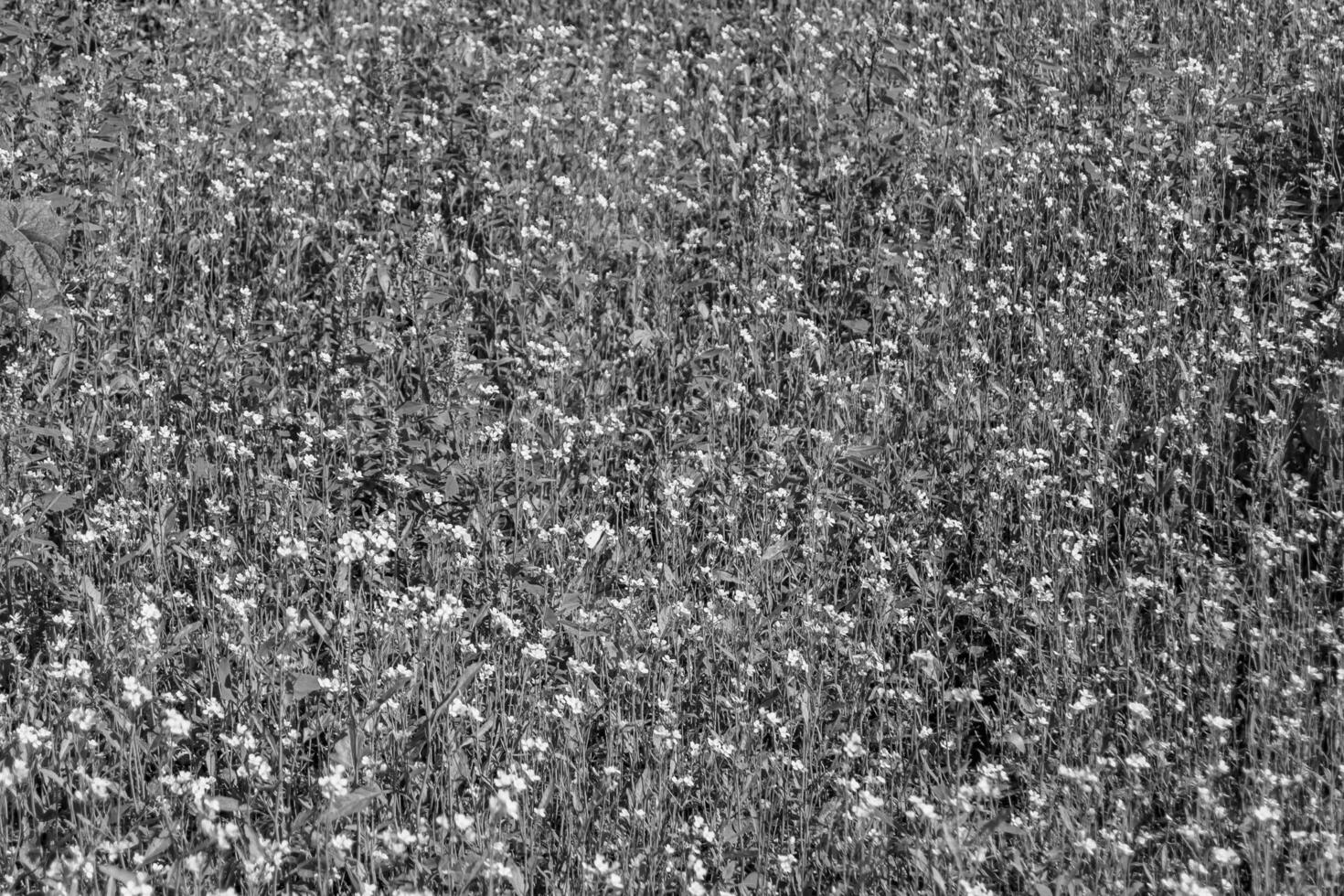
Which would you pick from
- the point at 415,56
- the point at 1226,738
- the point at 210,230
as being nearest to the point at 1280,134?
the point at 1226,738

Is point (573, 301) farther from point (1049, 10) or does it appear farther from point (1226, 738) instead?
point (1049, 10)

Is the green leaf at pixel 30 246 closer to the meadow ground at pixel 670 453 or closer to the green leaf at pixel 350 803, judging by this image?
the meadow ground at pixel 670 453

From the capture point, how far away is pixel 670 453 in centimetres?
532

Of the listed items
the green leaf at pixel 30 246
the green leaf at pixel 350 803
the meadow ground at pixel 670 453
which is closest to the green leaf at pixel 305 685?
the meadow ground at pixel 670 453

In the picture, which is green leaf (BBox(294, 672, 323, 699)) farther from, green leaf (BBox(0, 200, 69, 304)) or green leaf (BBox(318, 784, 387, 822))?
green leaf (BBox(0, 200, 69, 304))

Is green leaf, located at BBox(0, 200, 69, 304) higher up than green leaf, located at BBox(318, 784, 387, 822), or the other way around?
green leaf, located at BBox(0, 200, 69, 304)

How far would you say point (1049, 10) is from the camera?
8172 mm

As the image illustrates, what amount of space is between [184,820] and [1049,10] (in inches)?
270

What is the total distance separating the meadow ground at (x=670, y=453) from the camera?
12.2ft

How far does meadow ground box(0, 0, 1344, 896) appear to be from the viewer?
3.71 meters

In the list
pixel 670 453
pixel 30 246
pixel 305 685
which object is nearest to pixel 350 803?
pixel 305 685

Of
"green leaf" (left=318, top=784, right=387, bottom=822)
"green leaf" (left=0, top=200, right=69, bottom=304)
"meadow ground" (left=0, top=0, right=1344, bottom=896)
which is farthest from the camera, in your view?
"green leaf" (left=0, top=200, right=69, bottom=304)

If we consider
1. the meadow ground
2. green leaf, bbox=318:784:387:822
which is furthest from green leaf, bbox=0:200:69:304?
green leaf, bbox=318:784:387:822

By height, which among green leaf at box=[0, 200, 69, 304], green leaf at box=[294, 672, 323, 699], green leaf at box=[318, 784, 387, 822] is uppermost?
green leaf at box=[0, 200, 69, 304]
